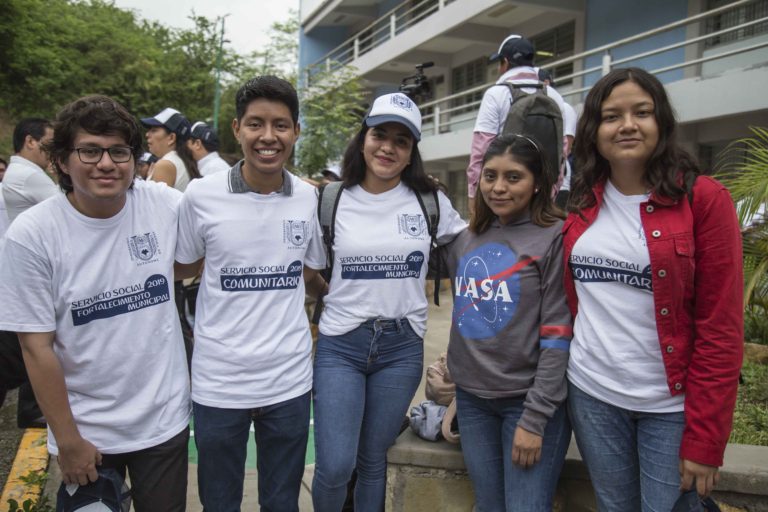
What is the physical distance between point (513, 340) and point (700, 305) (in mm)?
648

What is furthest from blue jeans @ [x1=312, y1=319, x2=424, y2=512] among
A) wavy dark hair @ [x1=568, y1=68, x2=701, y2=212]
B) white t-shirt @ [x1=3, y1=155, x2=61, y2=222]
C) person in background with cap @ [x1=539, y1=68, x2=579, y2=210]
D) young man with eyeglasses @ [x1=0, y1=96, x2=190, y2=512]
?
white t-shirt @ [x1=3, y1=155, x2=61, y2=222]

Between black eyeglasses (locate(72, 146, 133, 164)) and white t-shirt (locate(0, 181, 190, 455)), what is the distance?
Result: 0.17 meters

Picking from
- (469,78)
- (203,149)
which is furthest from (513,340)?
(469,78)

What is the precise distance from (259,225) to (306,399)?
0.76 meters

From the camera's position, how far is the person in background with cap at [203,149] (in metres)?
4.76

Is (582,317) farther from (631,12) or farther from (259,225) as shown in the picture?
(631,12)

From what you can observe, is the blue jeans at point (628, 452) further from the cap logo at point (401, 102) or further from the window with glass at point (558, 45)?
the window with glass at point (558, 45)

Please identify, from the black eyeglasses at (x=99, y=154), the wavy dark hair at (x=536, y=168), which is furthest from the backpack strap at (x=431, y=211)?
the black eyeglasses at (x=99, y=154)

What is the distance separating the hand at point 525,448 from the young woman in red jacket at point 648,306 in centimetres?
16

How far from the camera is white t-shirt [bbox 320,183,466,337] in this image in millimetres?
2535

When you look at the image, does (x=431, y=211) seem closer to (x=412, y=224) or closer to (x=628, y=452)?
(x=412, y=224)

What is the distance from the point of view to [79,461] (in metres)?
2.04

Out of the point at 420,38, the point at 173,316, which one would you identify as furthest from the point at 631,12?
the point at 173,316

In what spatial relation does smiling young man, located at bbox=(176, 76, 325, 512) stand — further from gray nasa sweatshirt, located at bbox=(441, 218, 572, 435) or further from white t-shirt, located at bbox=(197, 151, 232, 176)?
white t-shirt, located at bbox=(197, 151, 232, 176)
